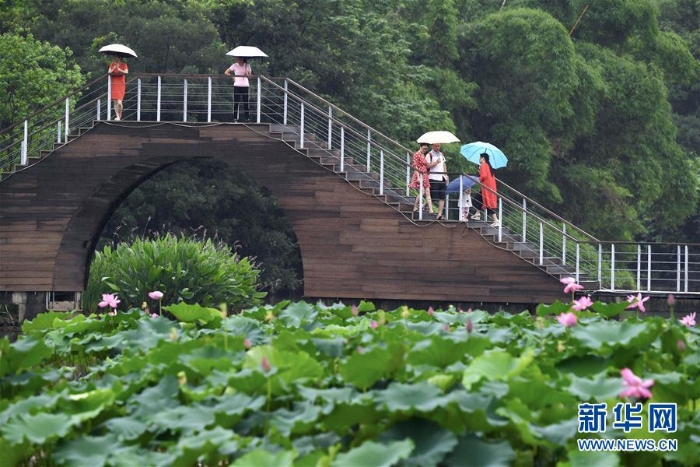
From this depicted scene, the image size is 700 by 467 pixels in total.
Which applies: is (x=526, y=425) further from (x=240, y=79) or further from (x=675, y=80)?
(x=675, y=80)

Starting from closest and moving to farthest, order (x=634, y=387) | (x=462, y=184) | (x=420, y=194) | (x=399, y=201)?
(x=634, y=387)
(x=420, y=194)
(x=462, y=184)
(x=399, y=201)

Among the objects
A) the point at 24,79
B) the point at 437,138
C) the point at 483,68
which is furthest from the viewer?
the point at 483,68

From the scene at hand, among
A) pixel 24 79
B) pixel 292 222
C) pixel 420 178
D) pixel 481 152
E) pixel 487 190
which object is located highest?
pixel 24 79

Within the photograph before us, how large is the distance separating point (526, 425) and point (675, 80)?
3751 cm

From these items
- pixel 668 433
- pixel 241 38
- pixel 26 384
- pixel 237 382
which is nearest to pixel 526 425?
pixel 668 433

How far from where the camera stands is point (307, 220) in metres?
21.0

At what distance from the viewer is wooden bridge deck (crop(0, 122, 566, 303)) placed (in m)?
20.2

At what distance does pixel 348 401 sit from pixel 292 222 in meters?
15.8

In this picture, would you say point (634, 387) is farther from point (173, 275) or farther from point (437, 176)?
point (173, 275)

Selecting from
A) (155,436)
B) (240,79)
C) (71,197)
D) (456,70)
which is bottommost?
(155,436)

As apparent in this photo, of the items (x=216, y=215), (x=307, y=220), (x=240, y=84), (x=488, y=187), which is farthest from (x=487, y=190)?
(x=216, y=215)

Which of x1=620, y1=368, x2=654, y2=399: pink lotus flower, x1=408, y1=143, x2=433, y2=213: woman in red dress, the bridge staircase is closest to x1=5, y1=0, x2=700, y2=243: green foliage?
the bridge staircase

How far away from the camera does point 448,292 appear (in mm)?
20312

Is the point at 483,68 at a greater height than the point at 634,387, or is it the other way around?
the point at 483,68
